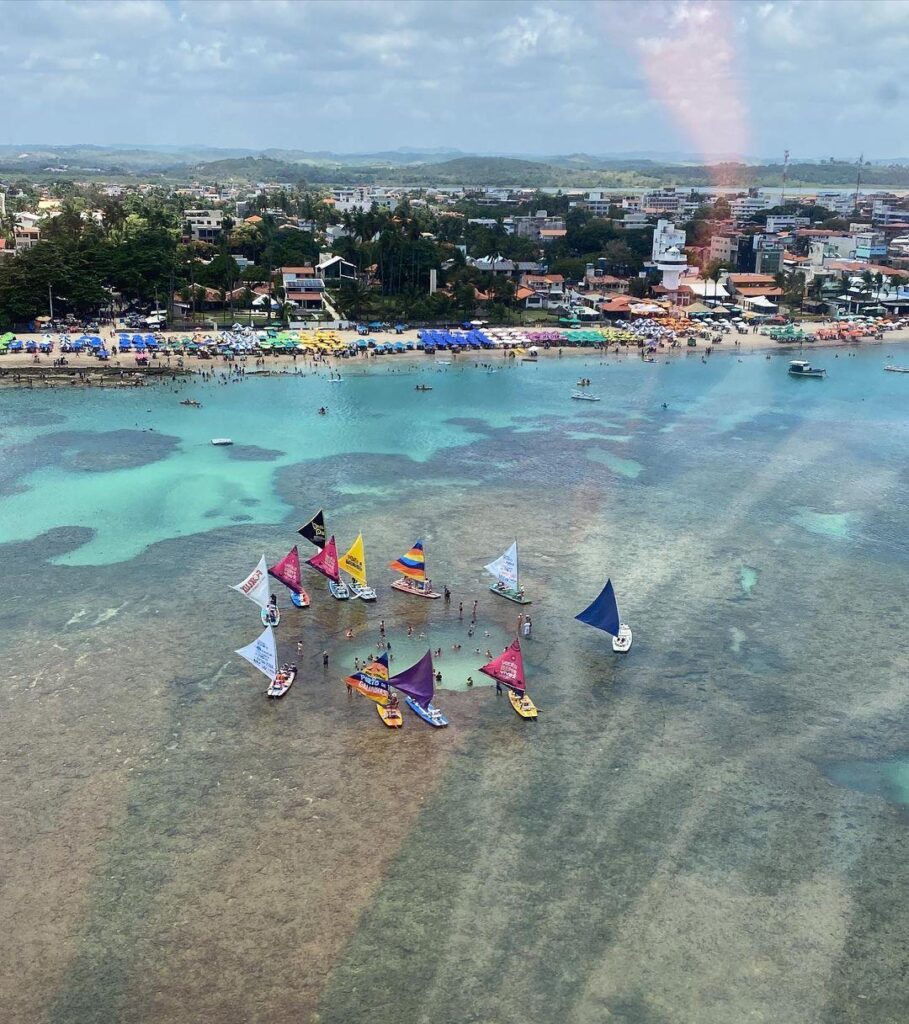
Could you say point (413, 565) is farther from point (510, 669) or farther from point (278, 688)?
point (278, 688)

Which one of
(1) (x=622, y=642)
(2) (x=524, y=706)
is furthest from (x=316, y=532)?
(2) (x=524, y=706)

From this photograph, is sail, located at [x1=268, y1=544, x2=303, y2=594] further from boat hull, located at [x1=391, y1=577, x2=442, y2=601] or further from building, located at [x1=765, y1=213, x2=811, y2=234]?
building, located at [x1=765, y1=213, x2=811, y2=234]

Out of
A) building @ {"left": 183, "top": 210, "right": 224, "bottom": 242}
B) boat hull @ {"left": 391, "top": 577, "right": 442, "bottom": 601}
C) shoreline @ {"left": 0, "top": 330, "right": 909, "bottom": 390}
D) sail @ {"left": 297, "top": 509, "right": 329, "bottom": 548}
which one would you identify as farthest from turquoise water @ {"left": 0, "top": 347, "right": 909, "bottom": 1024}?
building @ {"left": 183, "top": 210, "right": 224, "bottom": 242}

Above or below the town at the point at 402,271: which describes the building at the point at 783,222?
above

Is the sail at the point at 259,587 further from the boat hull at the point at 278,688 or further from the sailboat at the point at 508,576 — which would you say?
the sailboat at the point at 508,576

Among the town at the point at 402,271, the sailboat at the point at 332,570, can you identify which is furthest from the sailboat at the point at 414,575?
the town at the point at 402,271
